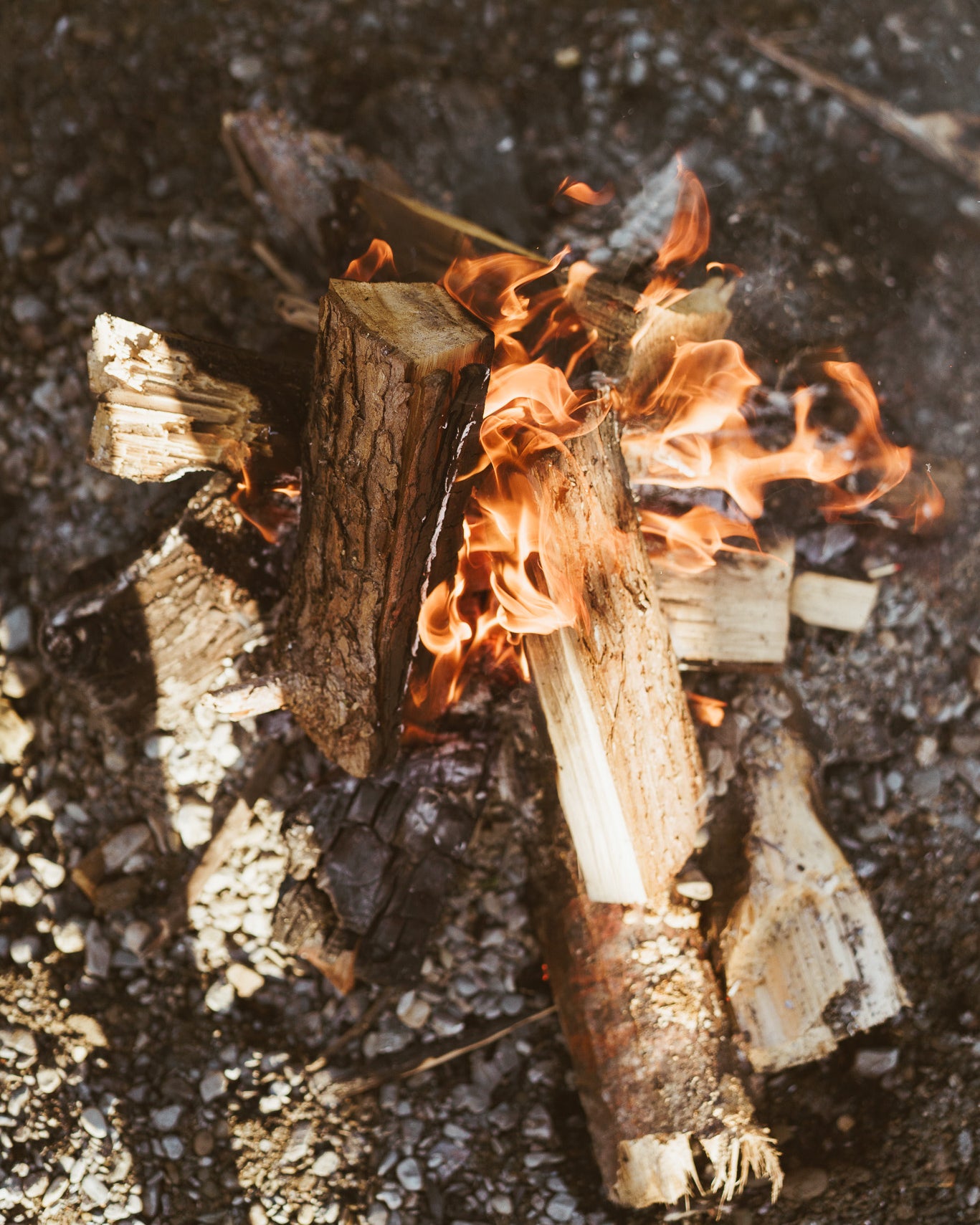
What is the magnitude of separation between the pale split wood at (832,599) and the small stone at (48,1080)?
2.62 meters

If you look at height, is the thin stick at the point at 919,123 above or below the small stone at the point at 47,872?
above

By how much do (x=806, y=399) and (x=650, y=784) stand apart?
150cm

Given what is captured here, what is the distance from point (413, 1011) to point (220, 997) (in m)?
0.59

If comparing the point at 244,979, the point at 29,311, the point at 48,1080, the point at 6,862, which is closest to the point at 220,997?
the point at 244,979

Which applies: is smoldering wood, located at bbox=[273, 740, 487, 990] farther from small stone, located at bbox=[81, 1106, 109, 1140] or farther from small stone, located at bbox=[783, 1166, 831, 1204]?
small stone, located at bbox=[783, 1166, 831, 1204]

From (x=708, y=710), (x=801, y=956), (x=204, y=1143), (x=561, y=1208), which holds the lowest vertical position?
(x=561, y=1208)

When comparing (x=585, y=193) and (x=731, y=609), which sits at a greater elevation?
(x=585, y=193)

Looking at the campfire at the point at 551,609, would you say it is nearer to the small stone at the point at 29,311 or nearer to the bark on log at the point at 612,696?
the bark on log at the point at 612,696

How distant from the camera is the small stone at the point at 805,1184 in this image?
216cm

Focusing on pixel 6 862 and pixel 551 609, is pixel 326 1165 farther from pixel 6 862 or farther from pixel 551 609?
pixel 551 609

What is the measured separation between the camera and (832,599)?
268cm

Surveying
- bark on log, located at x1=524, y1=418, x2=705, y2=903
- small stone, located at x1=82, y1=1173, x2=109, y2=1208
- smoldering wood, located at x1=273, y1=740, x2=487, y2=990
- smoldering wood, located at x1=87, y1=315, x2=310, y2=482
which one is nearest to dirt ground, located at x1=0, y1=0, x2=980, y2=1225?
small stone, located at x1=82, y1=1173, x2=109, y2=1208

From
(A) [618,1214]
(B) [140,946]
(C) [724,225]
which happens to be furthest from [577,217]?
(A) [618,1214]

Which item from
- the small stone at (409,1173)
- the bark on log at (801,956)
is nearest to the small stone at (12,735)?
the small stone at (409,1173)
